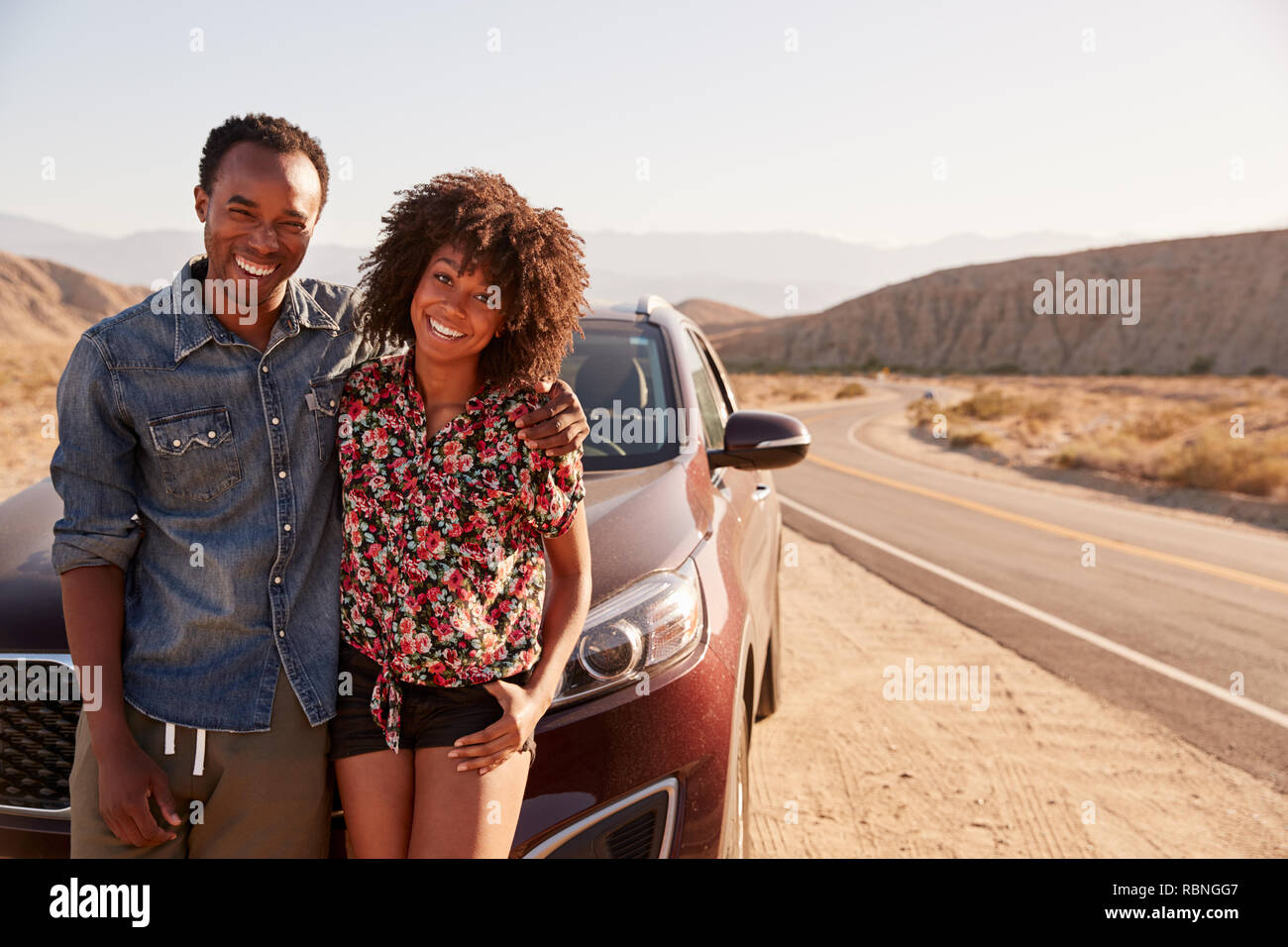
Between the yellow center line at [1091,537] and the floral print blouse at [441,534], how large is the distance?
6.61 m

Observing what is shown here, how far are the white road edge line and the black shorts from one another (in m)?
5.03

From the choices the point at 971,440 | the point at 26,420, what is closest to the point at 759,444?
the point at 26,420

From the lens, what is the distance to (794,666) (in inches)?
219

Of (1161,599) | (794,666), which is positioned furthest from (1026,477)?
(794,666)

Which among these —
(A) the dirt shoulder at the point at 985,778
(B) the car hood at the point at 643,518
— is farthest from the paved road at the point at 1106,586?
(B) the car hood at the point at 643,518

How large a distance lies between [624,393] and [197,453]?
1.99 m

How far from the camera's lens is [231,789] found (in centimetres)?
170

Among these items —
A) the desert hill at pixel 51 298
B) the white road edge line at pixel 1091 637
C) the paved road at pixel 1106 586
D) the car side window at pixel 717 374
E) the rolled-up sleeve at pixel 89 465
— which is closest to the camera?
the rolled-up sleeve at pixel 89 465

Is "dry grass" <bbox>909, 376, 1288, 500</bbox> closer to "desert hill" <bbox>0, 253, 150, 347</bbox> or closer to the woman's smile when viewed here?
the woman's smile

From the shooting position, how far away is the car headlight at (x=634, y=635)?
6.73 feet

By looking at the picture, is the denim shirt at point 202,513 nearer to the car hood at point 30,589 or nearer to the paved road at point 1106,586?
the car hood at point 30,589

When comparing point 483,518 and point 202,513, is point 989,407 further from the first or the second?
point 202,513
